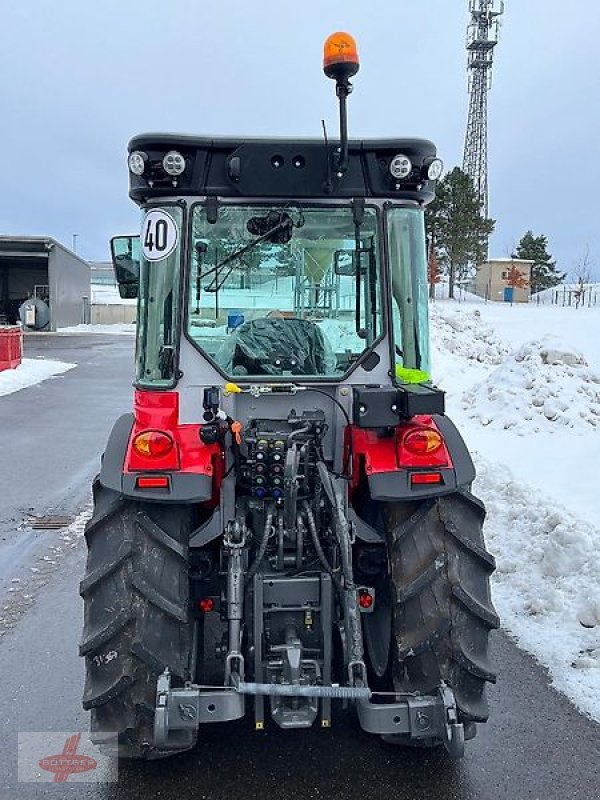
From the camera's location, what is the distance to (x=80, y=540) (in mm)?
6797

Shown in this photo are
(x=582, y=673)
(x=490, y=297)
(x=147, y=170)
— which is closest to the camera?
(x=147, y=170)

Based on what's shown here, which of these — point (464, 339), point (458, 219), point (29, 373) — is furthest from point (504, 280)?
point (29, 373)

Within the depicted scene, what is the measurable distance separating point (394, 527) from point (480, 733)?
1170 mm

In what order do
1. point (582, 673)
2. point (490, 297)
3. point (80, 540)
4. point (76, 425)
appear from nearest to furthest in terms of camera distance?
point (582, 673) → point (80, 540) → point (76, 425) → point (490, 297)

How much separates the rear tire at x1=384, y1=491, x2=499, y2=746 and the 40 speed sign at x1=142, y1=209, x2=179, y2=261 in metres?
1.62

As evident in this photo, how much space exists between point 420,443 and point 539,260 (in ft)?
211

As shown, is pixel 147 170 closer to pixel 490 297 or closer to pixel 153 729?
pixel 153 729

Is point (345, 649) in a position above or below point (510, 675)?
above

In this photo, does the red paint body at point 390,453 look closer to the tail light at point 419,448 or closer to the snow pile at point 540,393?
the tail light at point 419,448

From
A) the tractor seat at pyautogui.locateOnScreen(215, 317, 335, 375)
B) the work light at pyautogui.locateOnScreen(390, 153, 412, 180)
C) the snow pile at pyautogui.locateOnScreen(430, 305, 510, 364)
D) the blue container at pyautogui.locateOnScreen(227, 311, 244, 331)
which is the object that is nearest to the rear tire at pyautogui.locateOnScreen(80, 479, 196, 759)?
the tractor seat at pyautogui.locateOnScreen(215, 317, 335, 375)

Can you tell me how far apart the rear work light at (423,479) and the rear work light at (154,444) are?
106cm

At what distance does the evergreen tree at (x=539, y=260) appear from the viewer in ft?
206

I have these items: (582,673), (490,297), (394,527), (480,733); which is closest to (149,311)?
(394,527)

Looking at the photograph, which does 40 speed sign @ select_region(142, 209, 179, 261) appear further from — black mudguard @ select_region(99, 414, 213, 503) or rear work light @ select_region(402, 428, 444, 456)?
rear work light @ select_region(402, 428, 444, 456)
